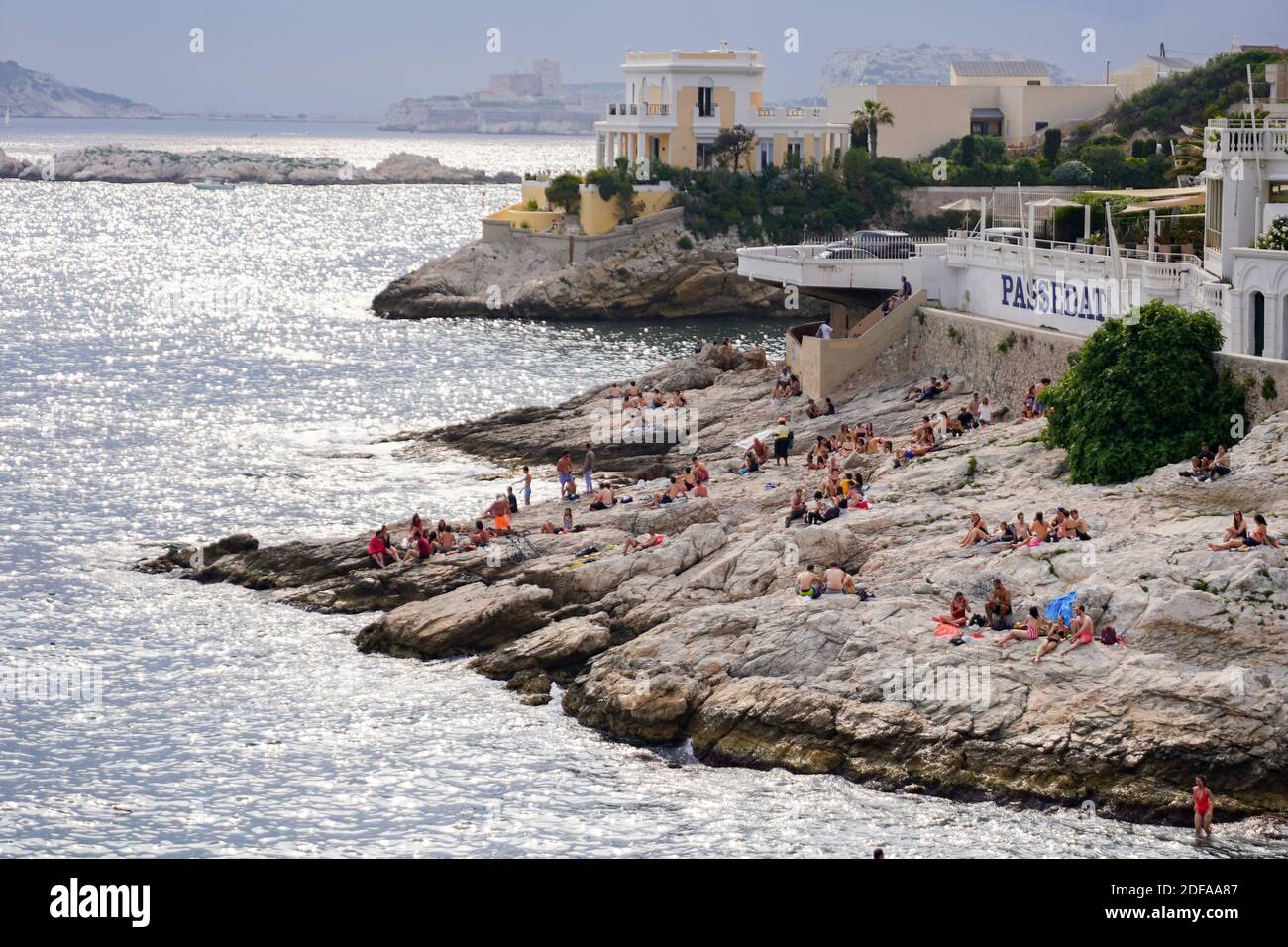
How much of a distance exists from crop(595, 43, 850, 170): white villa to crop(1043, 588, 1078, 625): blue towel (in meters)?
69.9

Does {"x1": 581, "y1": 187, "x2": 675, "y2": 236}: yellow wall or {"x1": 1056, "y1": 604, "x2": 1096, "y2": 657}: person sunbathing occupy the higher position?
{"x1": 581, "y1": 187, "x2": 675, "y2": 236}: yellow wall

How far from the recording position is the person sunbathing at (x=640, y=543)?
3741 centimetres

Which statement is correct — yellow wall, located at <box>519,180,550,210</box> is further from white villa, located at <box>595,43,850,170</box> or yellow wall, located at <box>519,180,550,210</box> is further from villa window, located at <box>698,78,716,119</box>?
villa window, located at <box>698,78,716,119</box>

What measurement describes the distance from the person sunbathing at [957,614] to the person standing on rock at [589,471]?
14.7 metres

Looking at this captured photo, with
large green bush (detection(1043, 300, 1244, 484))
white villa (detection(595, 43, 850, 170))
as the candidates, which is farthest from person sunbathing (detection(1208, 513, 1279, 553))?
white villa (detection(595, 43, 850, 170))

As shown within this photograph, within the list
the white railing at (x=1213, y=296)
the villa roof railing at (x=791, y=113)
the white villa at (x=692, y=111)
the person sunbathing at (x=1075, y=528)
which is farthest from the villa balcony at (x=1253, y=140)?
the villa roof railing at (x=791, y=113)

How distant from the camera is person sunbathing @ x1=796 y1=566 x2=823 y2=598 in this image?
32.8 m

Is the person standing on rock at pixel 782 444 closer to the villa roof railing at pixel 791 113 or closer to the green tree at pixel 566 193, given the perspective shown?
the green tree at pixel 566 193

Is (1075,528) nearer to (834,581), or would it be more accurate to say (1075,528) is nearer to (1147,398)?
(834,581)

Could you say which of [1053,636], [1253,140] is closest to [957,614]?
[1053,636]

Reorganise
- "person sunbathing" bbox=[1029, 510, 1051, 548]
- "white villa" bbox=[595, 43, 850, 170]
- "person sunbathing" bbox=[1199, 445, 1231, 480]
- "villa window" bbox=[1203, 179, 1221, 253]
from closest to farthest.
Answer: "person sunbathing" bbox=[1029, 510, 1051, 548] → "person sunbathing" bbox=[1199, 445, 1231, 480] → "villa window" bbox=[1203, 179, 1221, 253] → "white villa" bbox=[595, 43, 850, 170]

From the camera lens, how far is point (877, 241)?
2096 inches

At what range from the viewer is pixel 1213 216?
41.8m

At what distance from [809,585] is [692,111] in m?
69.9
